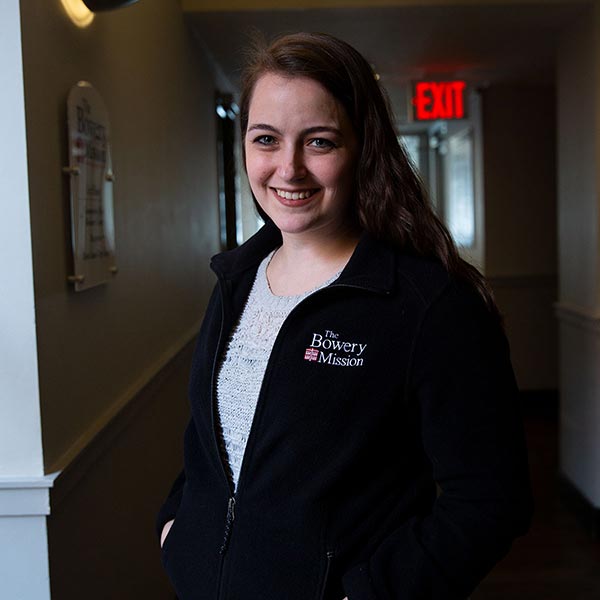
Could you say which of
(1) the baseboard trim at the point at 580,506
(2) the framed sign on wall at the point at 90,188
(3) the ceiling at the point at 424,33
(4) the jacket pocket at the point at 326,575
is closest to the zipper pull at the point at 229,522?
(4) the jacket pocket at the point at 326,575

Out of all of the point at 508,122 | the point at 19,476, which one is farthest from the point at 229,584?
the point at 508,122

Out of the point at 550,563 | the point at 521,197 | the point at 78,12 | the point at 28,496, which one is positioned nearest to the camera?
the point at 28,496

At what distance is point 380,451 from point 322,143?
0.41 m

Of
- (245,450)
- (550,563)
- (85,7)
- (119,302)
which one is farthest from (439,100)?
(245,450)

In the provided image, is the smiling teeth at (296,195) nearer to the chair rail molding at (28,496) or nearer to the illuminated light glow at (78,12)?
the chair rail molding at (28,496)

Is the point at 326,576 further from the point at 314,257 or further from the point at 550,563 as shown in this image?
the point at 550,563

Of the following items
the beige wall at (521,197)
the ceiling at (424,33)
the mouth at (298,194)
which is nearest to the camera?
the mouth at (298,194)

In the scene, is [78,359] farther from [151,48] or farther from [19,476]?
[151,48]

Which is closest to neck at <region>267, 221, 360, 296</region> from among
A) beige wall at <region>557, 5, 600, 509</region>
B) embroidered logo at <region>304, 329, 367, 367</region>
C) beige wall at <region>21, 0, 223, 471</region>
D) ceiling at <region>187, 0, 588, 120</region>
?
embroidered logo at <region>304, 329, 367, 367</region>

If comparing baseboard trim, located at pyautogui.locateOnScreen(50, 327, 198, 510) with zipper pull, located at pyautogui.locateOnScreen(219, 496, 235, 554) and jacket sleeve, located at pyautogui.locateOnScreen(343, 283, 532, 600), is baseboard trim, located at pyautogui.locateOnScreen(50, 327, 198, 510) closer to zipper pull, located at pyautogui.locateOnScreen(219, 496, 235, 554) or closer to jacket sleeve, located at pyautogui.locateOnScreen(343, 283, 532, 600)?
zipper pull, located at pyautogui.locateOnScreen(219, 496, 235, 554)

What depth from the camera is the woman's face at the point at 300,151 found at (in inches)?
42.0

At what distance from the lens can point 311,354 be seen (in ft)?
3.54

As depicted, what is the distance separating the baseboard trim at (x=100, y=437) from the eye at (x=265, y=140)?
2.70ft

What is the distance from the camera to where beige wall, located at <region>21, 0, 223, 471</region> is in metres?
1.61
